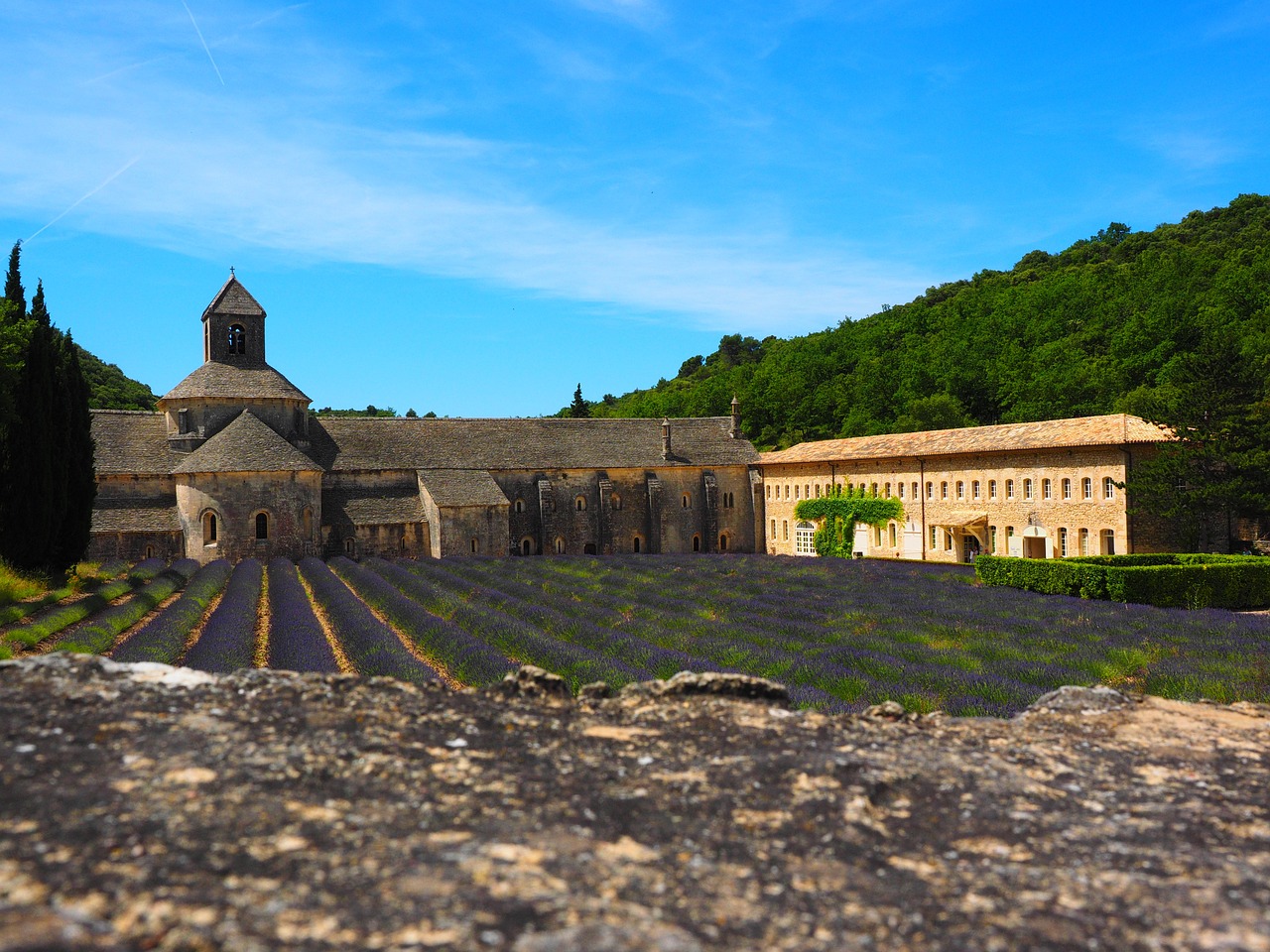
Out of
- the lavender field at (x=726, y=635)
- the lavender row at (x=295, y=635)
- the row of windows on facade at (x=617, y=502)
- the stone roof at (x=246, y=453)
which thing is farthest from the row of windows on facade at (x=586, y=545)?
the lavender field at (x=726, y=635)

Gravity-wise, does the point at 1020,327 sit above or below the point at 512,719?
above

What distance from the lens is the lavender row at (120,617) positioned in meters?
15.2

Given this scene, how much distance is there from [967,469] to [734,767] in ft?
110

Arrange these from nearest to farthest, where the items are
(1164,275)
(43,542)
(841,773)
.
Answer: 1. (841,773)
2. (43,542)
3. (1164,275)

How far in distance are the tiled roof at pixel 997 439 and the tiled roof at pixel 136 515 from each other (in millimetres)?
30260

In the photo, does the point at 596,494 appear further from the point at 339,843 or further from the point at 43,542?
the point at 339,843

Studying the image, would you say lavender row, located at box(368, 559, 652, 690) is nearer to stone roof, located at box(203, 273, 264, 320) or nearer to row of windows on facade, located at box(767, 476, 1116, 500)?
row of windows on facade, located at box(767, 476, 1116, 500)

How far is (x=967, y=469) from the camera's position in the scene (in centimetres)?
3662

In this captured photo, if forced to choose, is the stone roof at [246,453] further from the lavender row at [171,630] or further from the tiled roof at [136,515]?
the lavender row at [171,630]

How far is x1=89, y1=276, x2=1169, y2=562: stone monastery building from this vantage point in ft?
110

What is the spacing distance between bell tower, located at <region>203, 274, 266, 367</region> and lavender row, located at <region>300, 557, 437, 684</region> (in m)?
22.3

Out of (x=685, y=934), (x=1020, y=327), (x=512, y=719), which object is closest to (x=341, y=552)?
(x=512, y=719)

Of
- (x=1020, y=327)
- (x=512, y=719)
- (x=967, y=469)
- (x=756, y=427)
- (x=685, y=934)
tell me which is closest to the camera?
(x=685, y=934)

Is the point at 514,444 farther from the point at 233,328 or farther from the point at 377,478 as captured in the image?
the point at 233,328
